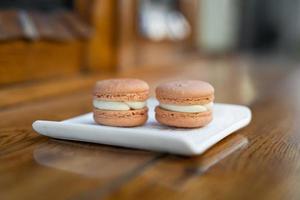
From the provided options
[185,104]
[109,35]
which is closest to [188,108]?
[185,104]

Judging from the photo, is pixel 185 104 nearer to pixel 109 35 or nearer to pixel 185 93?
pixel 185 93

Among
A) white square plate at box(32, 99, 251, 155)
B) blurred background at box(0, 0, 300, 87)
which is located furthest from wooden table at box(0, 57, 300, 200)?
blurred background at box(0, 0, 300, 87)

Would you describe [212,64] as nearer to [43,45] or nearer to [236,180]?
[43,45]

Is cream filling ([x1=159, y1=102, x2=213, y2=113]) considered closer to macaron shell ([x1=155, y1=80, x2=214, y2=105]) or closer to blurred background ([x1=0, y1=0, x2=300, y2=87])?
macaron shell ([x1=155, y1=80, x2=214, y2=105])

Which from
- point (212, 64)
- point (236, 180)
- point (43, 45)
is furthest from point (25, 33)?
point (212, 64)

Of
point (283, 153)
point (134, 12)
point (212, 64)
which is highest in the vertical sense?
point (134, 12)

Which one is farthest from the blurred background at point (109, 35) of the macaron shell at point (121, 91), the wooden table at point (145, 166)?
the macaron shell at point (121, 91)
